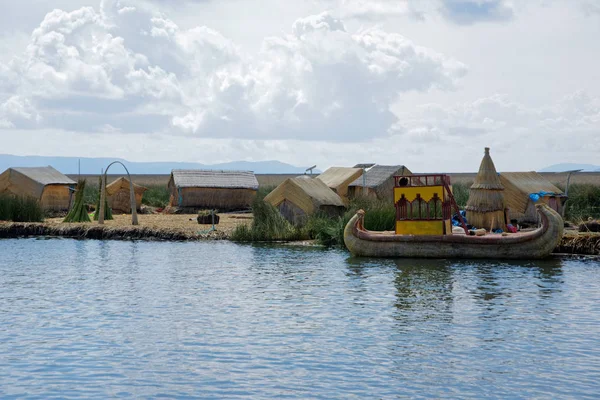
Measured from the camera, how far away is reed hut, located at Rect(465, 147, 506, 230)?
87.4 feet

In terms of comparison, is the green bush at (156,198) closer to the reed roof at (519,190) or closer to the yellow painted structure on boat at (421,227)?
the reed roof at (519,190)

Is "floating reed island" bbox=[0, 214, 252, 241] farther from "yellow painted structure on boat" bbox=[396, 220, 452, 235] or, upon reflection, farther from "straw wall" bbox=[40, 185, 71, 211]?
"yellow painted structure on boat" bbox=[396, 220, 452, 235]

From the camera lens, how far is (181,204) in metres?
42.3

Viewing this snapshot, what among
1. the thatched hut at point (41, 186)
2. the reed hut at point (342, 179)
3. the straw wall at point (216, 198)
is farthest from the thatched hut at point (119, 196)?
the reed hut at point (342, 179)

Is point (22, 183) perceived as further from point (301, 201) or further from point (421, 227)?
point (421, 227)

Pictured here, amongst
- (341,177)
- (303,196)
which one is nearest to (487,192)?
(303,196)

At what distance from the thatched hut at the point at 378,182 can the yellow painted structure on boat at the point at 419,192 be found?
10.9 metres

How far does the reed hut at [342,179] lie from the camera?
37.4m

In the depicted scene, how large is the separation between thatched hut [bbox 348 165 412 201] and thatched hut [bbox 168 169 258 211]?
7631 millimetres

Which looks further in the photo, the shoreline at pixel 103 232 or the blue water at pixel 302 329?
the shoreline at pixel 103 232

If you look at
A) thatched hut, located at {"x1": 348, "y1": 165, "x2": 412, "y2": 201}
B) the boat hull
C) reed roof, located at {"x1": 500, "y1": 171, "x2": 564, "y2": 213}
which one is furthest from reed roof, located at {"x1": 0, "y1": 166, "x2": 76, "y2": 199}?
reed roof, located at {"x1": 500, "y1": 171, "x2": 564, "y2": 213}

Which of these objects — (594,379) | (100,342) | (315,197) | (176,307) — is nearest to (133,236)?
(315,197)

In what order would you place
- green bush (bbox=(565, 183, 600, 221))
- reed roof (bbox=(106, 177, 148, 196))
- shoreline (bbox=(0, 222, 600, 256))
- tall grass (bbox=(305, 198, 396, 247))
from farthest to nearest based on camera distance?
reed roof (bbox=(106, 177, 148, 196)), green bush (bbox=(565, 183, 600, 221)), shoreline (bbox=(0, 222, 600, 256)), tall grass (bbox=(305, 198, 396, 247))

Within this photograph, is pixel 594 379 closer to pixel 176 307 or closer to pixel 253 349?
pixel 253 349
